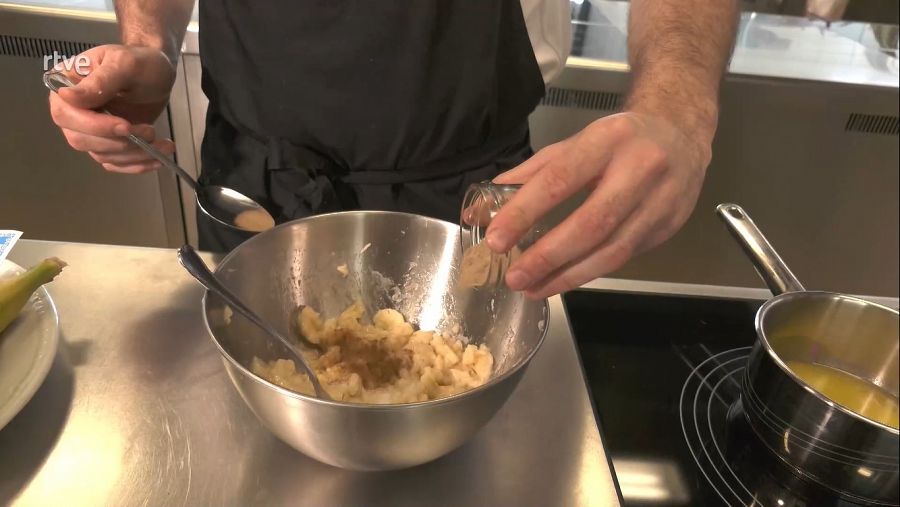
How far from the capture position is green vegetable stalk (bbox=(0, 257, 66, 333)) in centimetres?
59

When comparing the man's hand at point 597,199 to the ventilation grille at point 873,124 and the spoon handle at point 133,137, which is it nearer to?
the spoon handle at point 133,137

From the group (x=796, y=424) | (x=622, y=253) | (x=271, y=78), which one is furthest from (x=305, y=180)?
(x=796, y=424)

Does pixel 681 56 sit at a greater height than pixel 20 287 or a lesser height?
greater

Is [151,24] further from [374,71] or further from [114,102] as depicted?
[374,71]

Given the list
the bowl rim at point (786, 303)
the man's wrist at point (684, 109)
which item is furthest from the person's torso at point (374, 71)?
the bowl rim at point (786, 303)

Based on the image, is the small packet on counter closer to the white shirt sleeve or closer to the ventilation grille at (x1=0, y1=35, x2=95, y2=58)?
the white shirt sleeve

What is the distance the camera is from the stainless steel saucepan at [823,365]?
51 cm

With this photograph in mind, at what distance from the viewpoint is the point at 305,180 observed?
844 mm

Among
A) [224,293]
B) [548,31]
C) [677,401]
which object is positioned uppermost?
[548,31]

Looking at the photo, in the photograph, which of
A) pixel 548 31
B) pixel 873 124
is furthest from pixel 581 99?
pixel 873 124

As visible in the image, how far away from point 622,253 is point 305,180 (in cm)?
47

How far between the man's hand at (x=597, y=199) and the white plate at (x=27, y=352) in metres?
0.38

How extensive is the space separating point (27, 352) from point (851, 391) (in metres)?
0.70

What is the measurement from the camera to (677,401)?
0.67 metres
